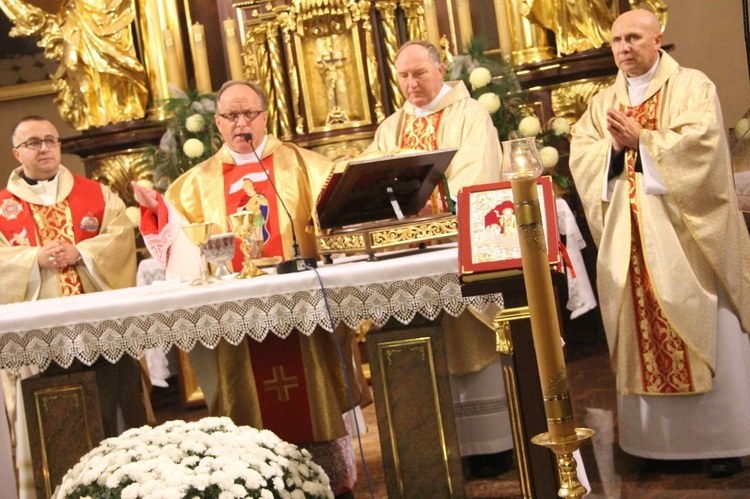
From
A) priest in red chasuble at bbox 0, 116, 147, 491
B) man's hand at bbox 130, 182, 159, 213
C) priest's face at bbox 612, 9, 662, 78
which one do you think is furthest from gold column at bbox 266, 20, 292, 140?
priest's face at bbox 612, 9, 662, 78

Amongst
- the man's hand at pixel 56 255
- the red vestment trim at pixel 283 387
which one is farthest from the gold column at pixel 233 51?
the red vestment trim at pixel 283 387

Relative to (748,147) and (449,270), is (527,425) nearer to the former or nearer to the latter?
(449,270)

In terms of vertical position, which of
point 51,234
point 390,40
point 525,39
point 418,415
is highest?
point 390,40

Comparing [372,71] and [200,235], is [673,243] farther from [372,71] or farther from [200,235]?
[372,71]

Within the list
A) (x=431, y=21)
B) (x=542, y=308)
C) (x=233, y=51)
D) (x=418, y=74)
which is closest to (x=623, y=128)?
(x=418, y=74)

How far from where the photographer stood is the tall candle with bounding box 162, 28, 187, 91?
6.77 metres

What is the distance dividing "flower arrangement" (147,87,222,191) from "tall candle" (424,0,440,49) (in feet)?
4.58

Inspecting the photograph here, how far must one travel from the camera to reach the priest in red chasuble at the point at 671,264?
4.14 m

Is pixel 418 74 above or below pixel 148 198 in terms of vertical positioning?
above

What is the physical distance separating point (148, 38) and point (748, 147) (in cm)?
391

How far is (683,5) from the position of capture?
25.2 feet

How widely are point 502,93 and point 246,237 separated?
9.32ft

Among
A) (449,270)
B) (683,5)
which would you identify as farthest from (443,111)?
(683,5)

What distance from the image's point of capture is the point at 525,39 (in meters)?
6.81
